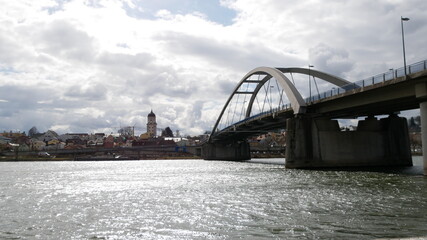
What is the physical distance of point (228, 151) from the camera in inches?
5522

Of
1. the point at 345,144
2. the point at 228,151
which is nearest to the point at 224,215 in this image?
the point at 345,144

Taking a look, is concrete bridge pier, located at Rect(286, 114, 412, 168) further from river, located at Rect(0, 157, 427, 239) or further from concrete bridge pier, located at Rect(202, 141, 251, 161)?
concrete bridge pier, located at Rect(202, 141, 251, 161)

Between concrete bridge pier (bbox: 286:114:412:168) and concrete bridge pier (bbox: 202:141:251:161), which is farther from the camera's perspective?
concrete bridge pier (bbox: 202:141:251:161)

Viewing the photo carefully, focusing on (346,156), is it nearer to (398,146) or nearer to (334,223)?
(398,146)

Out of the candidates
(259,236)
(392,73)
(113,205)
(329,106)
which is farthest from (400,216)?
(329,106)

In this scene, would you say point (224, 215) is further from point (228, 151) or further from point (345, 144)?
point (228, 151)

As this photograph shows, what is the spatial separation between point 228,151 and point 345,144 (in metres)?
84.4

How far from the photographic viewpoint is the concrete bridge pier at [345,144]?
5650 cm

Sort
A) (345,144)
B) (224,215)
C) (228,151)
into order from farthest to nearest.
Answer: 1. (228,151)
2. (345,144)
3. (224,215)

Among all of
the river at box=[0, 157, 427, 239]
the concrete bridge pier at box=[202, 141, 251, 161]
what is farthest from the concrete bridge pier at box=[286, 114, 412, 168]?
the concrete bridge pier at box=[202, 141, 251, 161]

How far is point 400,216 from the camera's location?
17312 mm

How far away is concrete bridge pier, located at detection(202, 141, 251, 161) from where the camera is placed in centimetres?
13738

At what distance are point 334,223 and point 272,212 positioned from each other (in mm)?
3743

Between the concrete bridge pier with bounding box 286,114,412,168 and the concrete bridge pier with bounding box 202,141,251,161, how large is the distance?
78.3 meters
